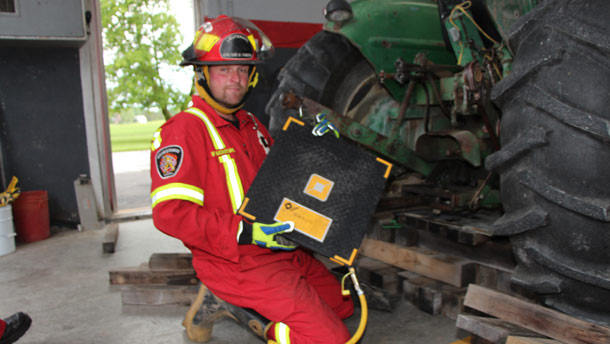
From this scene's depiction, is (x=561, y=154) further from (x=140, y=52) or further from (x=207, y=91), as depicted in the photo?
(x=140, y=52)

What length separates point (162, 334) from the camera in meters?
2.59

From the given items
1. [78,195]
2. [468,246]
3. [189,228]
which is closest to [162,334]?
[189,228]

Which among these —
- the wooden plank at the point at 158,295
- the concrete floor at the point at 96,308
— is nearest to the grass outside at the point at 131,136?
the concrete floor at the point at 96,308

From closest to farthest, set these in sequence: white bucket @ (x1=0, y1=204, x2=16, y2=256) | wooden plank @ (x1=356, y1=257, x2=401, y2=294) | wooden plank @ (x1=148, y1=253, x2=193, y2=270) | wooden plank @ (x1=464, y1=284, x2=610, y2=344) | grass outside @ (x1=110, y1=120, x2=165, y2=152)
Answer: wooden plank @ (x1=464, y1=284, x2=610, y2=344) < wooden plank @ (x1=356, y1=257, x2=401, y2=294) < wooden plank @ (x1=148, y1=253, x2=193, y2=270) < white bucket @ (x1=0, y1=204, x2=16, y2=256) < grass outside @ (x1=110, y1=120, x2=165, y2=152)

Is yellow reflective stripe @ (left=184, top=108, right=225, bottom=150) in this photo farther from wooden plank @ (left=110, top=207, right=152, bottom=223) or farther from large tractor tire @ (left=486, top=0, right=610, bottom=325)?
wooden plank @ (left=110, top=207, right=152, bottom=223)

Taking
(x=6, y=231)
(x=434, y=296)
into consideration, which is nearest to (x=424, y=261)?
(x=434, y=296)

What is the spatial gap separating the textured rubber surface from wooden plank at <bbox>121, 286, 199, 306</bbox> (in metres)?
1.13

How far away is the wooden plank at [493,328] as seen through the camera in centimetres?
187

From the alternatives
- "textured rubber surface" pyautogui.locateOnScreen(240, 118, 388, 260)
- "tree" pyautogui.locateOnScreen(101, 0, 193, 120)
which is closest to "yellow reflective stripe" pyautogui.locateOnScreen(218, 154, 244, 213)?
"textured rubber surface" pyautogui.locateOnScreen(240, 118, 388, 260)

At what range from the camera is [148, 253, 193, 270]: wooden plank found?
10.7ft

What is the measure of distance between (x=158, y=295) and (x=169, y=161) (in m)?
1.21

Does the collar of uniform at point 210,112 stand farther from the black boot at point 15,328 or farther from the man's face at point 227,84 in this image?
the black boot at point 15,328

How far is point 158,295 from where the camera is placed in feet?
9.63

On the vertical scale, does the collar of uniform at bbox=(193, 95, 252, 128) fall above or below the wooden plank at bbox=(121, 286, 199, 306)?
above
